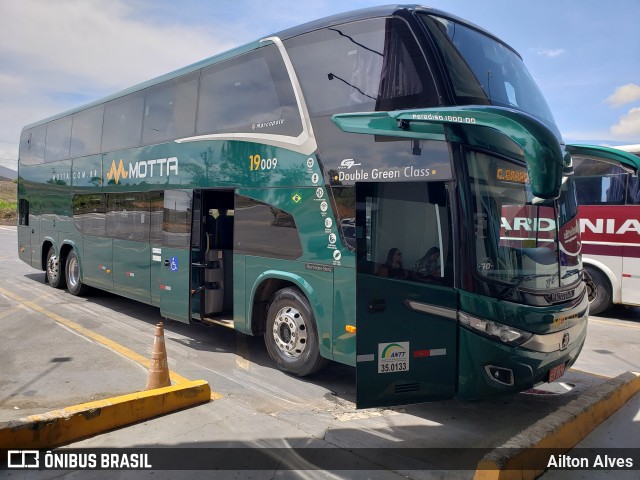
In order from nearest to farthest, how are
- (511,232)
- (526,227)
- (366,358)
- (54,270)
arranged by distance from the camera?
(366,358) → (511,232) → (526,227) → (54,270)

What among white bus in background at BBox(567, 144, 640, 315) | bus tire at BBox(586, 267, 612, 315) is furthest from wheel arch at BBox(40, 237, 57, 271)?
bus tire at BBox(586, 267, 612, 315)

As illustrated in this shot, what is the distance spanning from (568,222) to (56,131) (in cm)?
1120

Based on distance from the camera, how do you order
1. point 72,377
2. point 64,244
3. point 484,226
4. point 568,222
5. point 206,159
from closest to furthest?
point 484,226
point 568,222
point 72,377
point 206,159
point 64,244

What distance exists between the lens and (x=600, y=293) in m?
10.2

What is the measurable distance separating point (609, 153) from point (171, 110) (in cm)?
618

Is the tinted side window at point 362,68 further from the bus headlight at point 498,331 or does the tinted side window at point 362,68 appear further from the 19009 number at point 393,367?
the 19009 number at point 393,367

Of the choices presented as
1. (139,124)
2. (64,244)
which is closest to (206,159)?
(139,124)

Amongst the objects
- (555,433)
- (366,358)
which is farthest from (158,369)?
(555,433)

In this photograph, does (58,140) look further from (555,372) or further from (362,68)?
(555,372)

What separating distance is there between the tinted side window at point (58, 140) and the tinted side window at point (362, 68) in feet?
24.5

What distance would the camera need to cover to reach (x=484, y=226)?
4379mm

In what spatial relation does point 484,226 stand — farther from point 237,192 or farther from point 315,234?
point 237,192

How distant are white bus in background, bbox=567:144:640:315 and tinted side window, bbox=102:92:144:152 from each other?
27.2 feet

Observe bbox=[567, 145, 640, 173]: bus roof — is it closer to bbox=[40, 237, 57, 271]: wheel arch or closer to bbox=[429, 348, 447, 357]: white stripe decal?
bbox=[429, 348, 447, 357]: white stripe decal
